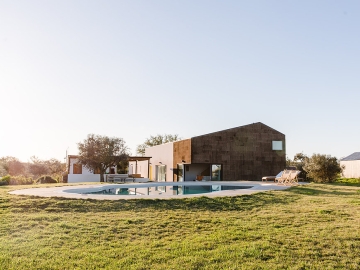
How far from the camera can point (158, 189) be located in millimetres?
20297

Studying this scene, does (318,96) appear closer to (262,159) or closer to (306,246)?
(262,159)

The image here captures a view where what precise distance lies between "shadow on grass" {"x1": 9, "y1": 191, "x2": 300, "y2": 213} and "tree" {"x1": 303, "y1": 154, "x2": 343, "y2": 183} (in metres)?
10.9

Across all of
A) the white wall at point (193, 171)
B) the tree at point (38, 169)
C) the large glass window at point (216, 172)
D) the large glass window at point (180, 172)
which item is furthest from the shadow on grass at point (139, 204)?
the tree at point (38, 169)

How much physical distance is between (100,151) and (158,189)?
7.43 meters

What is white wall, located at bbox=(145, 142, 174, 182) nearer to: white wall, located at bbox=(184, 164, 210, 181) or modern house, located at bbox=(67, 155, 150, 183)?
white wall, located at bbox=(184, 164, 210, 181)

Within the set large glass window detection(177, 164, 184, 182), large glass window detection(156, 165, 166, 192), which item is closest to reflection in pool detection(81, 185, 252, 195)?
large glass window detection(177, 164, 184, 182)

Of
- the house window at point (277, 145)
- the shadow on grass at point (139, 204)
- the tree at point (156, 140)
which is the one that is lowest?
the shadow on grass at point (139, 204)

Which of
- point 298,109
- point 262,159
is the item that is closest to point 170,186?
point 262,159

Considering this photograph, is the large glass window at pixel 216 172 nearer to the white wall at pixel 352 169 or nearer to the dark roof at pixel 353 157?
the white wall at pixel 352 169

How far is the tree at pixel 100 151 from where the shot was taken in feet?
84.0

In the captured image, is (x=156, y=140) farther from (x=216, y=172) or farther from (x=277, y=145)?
(x=277, y=145)

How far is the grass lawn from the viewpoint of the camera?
4996 millimetres

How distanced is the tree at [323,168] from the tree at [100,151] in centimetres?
1360

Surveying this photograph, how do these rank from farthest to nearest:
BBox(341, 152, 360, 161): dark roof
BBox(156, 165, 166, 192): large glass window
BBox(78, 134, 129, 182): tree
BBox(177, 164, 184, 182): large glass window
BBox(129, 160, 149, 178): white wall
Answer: BBox(129, 160, 149, 178): white wall
BBox(341, 152, 360, 161): dark roof
BBox(156, 165, 166, 192): large glass window
BBox(177, 164, 184, 182): large glass window
BBox(78, 134, 129, 182): tree
